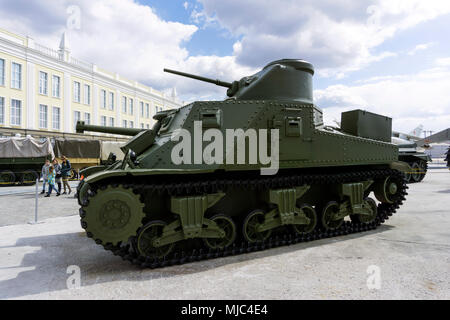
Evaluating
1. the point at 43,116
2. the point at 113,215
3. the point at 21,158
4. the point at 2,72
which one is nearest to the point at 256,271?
the point at 113,215

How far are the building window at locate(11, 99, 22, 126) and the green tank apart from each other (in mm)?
26305

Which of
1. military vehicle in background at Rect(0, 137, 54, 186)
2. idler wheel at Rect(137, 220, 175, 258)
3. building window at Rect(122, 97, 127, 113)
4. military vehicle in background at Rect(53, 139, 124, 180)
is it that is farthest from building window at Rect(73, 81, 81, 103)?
idler wheel at Rect(137, 220, 175, 258)

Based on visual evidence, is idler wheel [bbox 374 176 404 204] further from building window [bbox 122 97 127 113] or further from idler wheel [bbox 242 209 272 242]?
building window [bbox 122 97 127 113]

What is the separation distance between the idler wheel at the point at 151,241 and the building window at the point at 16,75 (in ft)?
98.1

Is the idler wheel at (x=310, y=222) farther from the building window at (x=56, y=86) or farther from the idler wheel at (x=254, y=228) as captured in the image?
the building window at (x=56, y=86)

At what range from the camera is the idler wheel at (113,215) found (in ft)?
16.4

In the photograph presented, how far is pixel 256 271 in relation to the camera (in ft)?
17.3

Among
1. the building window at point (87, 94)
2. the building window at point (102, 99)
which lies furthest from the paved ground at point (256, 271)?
the building window at point (102, 99)

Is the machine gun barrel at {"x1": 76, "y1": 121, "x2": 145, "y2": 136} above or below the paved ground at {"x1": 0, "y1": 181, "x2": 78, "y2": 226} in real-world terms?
above

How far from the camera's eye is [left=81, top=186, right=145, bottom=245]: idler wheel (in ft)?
Answer: 16.4
